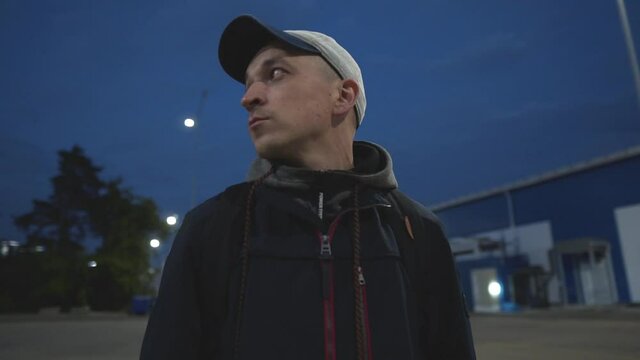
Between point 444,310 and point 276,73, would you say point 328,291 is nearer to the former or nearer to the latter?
point 444,310

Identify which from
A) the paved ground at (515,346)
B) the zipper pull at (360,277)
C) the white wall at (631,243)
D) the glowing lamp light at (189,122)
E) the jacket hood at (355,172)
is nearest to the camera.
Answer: the zipper pull at (360,277)

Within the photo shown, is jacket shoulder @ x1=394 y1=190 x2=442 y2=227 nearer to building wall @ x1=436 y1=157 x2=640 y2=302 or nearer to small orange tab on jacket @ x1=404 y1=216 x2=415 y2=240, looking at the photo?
small orange tab on jacket @ x1=404 y1=216 x2=415 y2=240

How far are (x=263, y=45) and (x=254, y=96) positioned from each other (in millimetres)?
213

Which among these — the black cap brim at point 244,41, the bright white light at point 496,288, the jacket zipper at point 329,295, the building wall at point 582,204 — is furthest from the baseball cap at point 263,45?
the bright white light at point 496,288

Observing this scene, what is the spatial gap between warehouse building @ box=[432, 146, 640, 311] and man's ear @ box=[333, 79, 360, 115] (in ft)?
61.8

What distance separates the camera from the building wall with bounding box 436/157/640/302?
21.0 meters

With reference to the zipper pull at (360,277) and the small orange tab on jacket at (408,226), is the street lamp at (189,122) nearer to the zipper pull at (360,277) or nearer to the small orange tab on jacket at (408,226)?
the small orange tab on jacket at (408,226)

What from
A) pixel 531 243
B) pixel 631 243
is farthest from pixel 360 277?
pixel 531 243

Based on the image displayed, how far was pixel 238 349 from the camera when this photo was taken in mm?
1222

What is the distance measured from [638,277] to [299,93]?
77.0 feet

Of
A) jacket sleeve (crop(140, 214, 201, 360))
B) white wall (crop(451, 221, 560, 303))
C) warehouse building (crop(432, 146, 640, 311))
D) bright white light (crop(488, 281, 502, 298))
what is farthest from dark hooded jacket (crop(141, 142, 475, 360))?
bright white light (crop(488, 281, 502, 298))

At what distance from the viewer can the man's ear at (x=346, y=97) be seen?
63.1 inches

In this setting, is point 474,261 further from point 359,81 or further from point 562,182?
point 359,81

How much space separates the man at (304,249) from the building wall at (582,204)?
23393 millimetres
